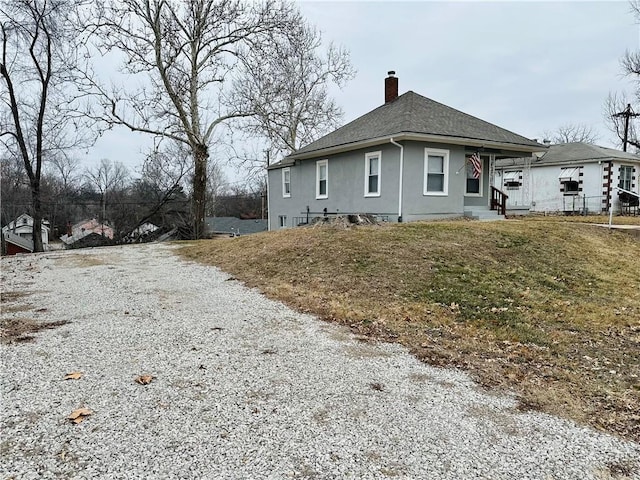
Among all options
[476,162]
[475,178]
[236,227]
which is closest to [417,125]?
[476,162]

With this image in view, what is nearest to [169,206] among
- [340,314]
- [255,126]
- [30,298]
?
[255,126]

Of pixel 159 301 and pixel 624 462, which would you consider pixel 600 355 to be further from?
pixel 159 301

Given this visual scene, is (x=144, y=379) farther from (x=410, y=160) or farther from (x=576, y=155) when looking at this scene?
(x=576, y=155)

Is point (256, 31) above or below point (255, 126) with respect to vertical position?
above

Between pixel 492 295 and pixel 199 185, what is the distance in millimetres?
14543

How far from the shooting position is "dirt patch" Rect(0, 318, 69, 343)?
3.98m

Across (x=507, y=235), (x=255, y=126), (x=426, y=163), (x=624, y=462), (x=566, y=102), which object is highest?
(x=566, y=102)

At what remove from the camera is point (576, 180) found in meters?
19.9

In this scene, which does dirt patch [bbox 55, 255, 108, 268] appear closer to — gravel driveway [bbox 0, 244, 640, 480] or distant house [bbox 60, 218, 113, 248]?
gravel driveway [bbox 0, 244, 640, 480]

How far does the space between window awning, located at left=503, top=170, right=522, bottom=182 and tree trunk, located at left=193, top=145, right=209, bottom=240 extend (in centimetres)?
1591

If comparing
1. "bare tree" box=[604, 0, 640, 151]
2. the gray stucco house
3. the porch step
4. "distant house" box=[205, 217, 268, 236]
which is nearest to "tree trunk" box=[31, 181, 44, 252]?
the gray stucco house

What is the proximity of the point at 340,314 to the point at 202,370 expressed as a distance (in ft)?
7.13

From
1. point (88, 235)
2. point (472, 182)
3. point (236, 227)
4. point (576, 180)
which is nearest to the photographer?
point (472, 182)

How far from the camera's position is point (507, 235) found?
909 centimetres
